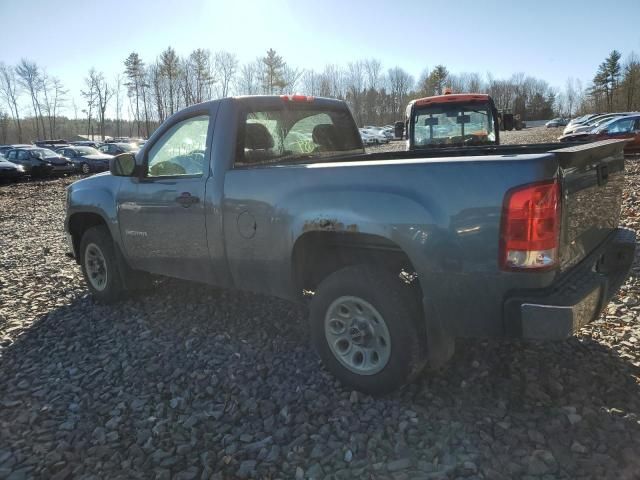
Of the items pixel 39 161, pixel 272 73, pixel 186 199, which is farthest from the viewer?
pixel 272 73

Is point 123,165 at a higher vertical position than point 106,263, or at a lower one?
higher

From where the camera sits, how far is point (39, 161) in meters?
24.8

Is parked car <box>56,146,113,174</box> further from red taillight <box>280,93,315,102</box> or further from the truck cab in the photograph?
red taillight <box>280,93,315,102</box>

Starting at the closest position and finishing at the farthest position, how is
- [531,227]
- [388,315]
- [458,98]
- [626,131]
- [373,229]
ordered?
1. [531,227]
2. [373,229]
3. [388,315]
4. [458,98]
5. [626,131]

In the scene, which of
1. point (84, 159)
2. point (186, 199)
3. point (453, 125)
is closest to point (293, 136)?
point (186, 199)

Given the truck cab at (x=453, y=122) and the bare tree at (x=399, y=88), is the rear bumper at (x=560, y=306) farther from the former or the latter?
the bare tree at (x=399, y=88)

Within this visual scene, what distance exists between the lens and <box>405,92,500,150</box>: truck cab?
31.3 feet

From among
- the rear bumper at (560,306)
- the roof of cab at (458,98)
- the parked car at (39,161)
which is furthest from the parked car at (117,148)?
the rear bumper at (560,306)

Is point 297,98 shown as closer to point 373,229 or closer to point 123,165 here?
point 123,165

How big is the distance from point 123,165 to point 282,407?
2.60 m

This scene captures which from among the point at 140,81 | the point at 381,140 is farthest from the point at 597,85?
the point at 140,81

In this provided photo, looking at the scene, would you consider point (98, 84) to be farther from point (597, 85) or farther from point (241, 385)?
point (241, 385)

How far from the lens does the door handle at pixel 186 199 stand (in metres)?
3.95

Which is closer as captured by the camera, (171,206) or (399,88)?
(171,206)
